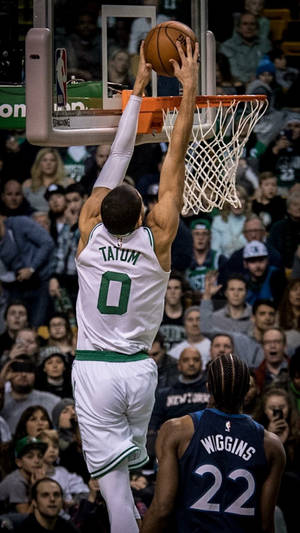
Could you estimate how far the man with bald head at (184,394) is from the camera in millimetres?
7707

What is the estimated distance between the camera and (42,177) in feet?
28.0

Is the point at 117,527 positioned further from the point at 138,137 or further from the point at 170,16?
the point at 170,16

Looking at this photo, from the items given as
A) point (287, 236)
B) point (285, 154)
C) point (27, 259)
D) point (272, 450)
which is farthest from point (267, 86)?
point (272, 450)

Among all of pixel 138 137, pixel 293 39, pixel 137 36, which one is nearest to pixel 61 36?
pixel 137 36

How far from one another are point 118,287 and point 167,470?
3.25 feet

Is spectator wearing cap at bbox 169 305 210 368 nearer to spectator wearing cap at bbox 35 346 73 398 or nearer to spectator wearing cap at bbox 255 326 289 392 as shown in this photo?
spectator wearing cap at bbox 255 326 289 392

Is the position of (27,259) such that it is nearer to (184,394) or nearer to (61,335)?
(61,335)

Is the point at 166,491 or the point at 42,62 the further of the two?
the point at 42,62

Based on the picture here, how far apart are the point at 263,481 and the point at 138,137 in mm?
2095

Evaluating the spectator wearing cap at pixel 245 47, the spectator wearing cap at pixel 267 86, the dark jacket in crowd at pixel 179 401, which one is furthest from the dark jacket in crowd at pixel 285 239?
the spectator wearing cap at pixel 245 47

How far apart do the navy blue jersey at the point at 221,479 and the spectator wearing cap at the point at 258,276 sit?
14.5 ft

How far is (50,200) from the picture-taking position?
332 inches

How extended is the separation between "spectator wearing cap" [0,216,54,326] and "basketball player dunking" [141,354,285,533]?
439 centimetres

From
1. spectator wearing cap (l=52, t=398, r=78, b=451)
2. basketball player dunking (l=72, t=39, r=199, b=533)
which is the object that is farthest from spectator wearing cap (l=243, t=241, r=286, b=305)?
basketball player dunking (l=72, t=39, r=199, b=533)
